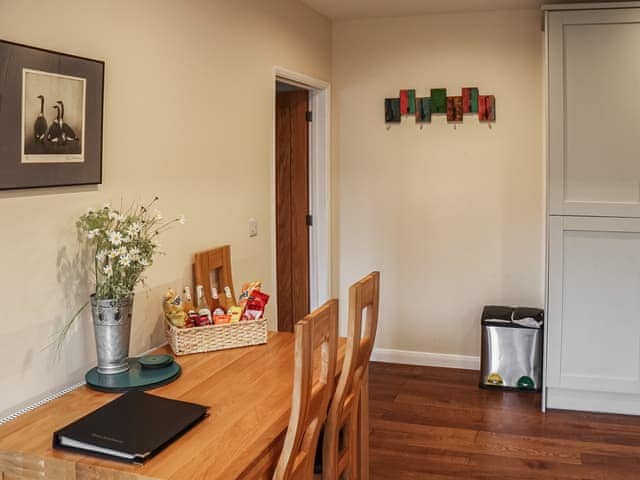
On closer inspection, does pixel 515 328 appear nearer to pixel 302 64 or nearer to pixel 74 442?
pixel 302 64

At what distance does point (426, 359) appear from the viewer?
5086mm

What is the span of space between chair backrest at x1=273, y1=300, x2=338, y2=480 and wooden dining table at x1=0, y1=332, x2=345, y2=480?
0.05 meters

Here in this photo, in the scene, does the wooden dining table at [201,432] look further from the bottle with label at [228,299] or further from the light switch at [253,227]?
the light switch at [253,227]

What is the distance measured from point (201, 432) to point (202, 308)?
3.31ft

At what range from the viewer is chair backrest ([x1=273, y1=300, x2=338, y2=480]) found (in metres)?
1.94

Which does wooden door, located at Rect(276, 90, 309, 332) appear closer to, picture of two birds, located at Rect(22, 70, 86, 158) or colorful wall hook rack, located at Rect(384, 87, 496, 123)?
colorful wall hook rack, located at Rect(384, 87, 496, 123)

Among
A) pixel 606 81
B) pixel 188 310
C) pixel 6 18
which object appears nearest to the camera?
pixel 6 18

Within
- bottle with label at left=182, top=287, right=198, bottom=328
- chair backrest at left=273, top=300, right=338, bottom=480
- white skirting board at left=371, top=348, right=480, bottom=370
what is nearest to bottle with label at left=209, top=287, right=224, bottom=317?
bottle with label at left=182, top=287, right=198, bottom=328

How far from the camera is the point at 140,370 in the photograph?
96.2 inches

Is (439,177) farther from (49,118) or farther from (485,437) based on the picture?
(49,118)

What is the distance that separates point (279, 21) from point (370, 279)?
2.05 metres

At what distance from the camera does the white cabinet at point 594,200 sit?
3.95 metres

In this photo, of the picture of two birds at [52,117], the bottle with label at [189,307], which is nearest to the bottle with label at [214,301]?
the bottle with label at [189,307]

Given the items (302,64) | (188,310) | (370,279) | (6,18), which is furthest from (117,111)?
(302,64)
